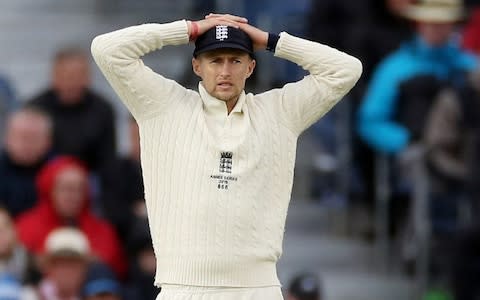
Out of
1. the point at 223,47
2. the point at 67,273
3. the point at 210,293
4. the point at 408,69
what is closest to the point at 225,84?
the point at 223,47

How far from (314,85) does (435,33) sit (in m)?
4.52

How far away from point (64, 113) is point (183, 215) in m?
4.57

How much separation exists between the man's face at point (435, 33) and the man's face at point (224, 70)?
4711 millimetres

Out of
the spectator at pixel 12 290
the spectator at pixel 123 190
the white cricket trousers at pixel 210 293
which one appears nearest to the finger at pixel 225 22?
the white cricket trousers at pixel 210 293

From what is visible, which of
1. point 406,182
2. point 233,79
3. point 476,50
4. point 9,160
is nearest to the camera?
point 233,79

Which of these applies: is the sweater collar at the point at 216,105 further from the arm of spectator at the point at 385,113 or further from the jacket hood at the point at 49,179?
the arm of spectator at the point at 385,113

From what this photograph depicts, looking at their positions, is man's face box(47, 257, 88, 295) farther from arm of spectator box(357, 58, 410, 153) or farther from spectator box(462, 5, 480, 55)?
spectator box(462, 5, 480, 55)

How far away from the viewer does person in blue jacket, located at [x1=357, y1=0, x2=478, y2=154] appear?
11.8 meters

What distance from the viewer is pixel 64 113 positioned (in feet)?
38.8

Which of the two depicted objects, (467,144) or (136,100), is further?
(467,144)

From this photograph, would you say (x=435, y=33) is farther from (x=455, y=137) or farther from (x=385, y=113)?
(x=455, y=137)

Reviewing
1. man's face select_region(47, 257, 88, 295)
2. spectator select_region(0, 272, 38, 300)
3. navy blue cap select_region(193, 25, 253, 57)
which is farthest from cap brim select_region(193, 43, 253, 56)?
man's face select_region(47, 257, 88, 295)

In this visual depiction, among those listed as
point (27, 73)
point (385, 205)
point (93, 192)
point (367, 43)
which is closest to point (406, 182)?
point (385, 205)

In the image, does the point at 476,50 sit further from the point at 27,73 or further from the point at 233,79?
the point at 233,79
